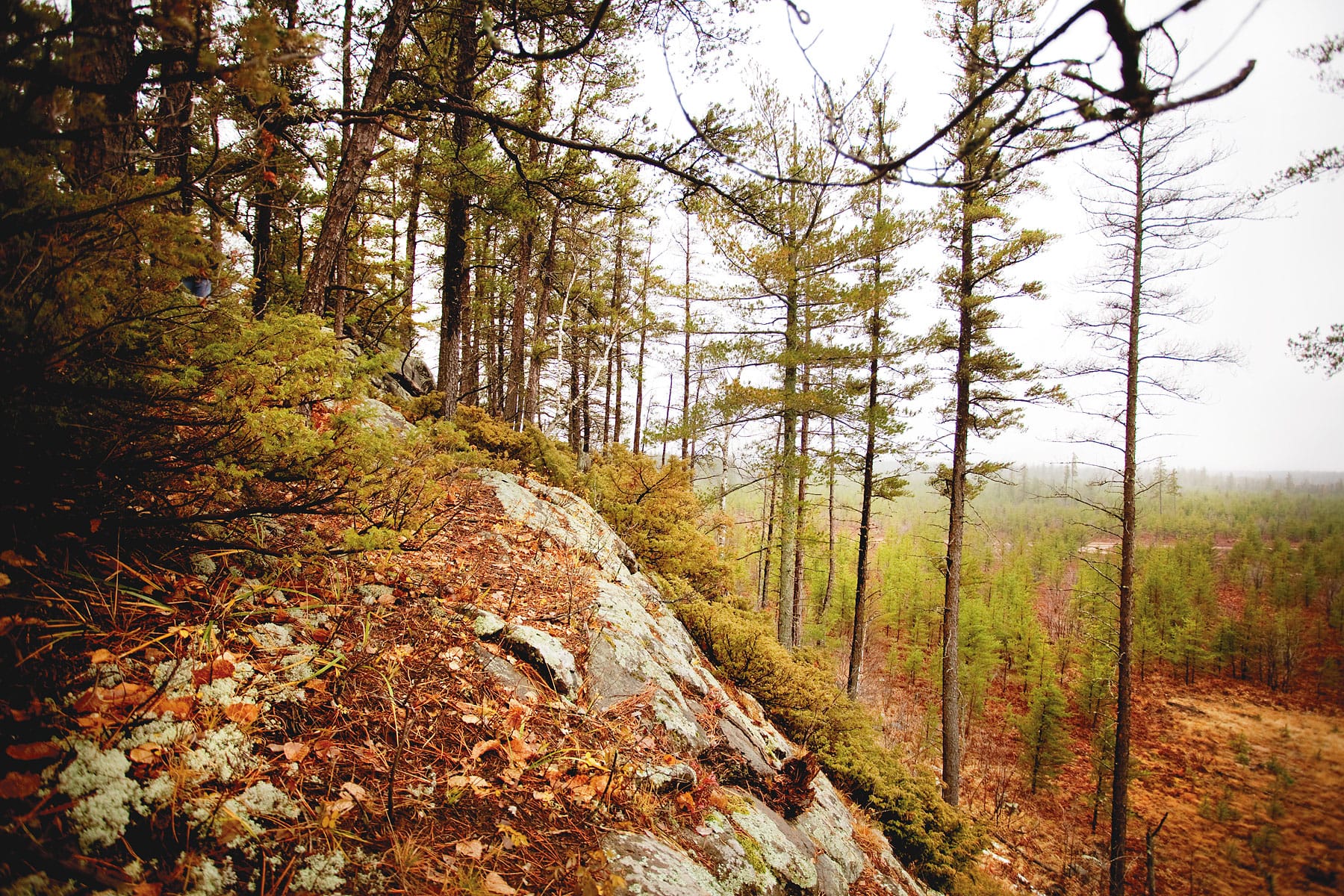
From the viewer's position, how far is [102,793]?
4.20ft

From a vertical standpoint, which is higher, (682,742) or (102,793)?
(102,793)

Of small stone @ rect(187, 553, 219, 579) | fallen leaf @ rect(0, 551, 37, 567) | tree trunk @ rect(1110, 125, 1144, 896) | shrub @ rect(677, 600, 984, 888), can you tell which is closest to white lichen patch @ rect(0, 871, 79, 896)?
fallen leaf @ rect(0, 551, 37, 567)

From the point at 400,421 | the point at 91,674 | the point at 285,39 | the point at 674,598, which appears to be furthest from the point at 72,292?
the point at 674,598

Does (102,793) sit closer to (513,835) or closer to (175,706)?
(175,706)

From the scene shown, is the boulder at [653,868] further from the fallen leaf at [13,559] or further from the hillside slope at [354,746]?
the fallen leaf at [13,559]

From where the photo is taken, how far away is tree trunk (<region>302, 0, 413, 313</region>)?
3.85 metres

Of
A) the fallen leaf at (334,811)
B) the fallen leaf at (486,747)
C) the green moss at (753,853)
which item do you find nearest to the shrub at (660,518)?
the green moss at (753,853)

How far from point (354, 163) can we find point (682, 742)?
516cm

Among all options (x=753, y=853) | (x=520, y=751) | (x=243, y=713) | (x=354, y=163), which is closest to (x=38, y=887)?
(x=243, y=713)

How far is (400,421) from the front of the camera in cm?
554

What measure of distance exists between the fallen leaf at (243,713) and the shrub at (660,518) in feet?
18.0

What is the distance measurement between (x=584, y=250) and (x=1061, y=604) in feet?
169

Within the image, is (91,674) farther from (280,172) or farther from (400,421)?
(280,172)

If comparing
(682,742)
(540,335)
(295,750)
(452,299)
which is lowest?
(682,742)
